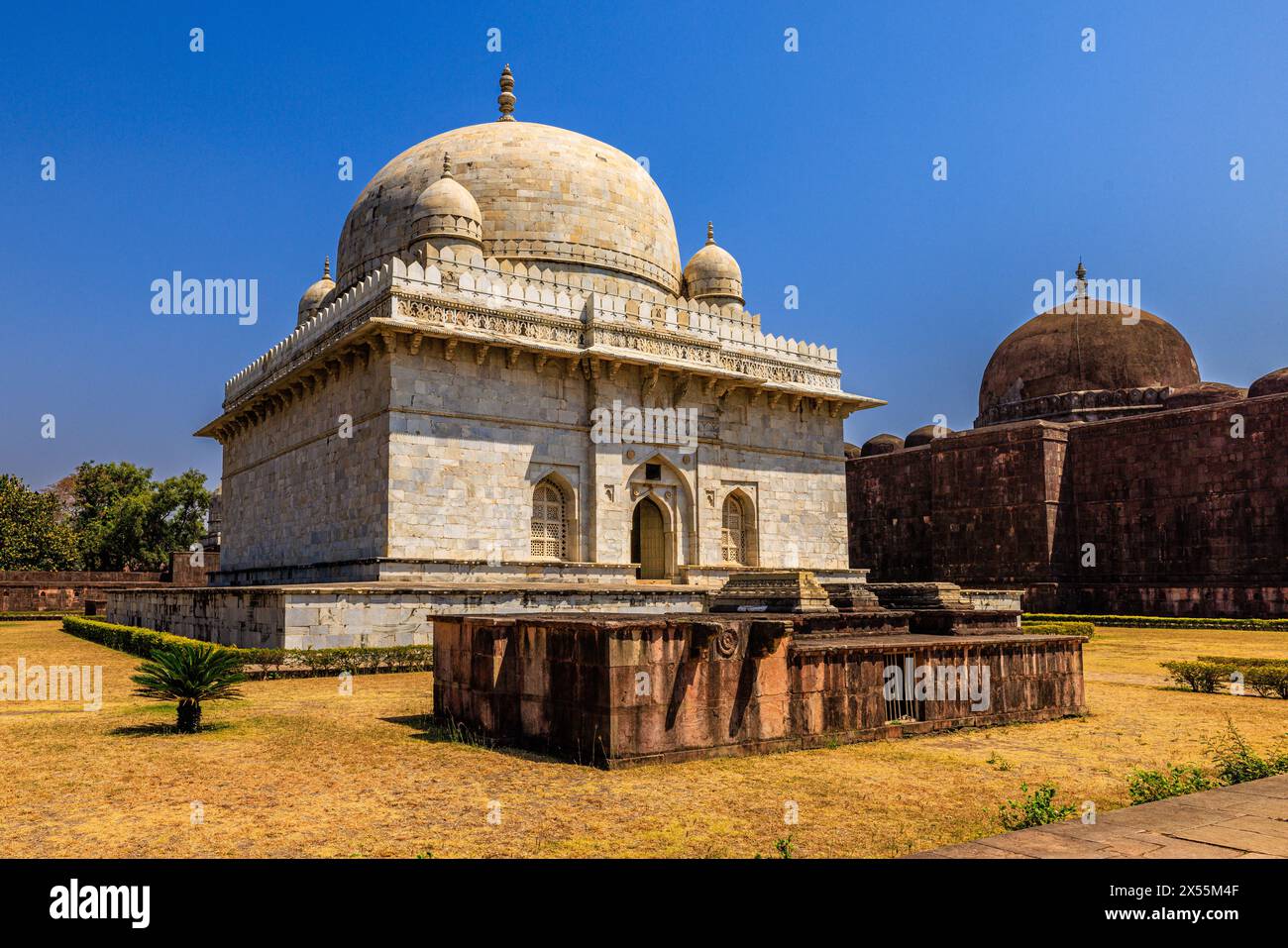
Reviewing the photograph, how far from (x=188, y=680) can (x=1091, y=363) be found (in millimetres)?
35471

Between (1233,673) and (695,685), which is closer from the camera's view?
(695,685)

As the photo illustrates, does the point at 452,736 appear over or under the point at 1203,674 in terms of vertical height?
over

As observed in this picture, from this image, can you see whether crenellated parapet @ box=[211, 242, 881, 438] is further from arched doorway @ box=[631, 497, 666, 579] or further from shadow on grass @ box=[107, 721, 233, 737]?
shadow on grass @ box=[107, 721, 233, 737]

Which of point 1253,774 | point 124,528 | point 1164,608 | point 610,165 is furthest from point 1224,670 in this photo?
point 124,528

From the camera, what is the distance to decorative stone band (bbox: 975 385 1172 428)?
36.4 metres

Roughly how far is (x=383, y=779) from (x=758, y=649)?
319 centimetres

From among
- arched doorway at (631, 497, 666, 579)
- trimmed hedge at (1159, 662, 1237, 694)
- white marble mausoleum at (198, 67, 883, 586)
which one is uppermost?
white marble mausoleum at (198, 67, 883, 586)

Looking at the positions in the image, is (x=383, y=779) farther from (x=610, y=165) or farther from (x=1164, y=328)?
(x=1164, y=328)

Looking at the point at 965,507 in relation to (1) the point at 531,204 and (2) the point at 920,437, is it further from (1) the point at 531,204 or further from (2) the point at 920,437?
(1) the point at 531,204

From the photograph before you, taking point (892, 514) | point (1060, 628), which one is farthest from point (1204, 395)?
point (1060, 628)

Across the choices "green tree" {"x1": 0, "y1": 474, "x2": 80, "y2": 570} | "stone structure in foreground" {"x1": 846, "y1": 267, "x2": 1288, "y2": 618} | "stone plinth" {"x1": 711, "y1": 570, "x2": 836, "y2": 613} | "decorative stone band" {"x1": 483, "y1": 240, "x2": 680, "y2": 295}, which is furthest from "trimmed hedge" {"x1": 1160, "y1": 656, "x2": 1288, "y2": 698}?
"green tree" {"x1": 0, "y1": 474, "x2": 80, "y2": 570}

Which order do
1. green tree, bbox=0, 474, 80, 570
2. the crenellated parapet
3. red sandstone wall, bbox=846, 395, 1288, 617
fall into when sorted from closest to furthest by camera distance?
1. the crenellated parapet
2. red sandstone wall, bbox=846, 395, 1288, 617
3. green tree, bbox=0, 474, 80, 570

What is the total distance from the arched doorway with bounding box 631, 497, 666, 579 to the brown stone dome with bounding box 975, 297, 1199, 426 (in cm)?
2005

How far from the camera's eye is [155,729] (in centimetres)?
972
